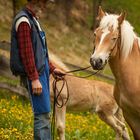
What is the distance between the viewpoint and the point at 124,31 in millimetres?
7875

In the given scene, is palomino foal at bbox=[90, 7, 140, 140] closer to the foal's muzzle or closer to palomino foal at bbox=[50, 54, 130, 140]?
the foal's muzzle

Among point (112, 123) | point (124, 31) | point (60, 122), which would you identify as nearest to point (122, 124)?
point (112, 123)

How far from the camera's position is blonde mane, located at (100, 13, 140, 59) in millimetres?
7723

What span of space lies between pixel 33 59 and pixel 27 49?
0.48 ft

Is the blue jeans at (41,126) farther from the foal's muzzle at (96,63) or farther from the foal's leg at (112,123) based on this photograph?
the foal's leg at (112,123)

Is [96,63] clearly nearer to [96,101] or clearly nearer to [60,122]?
[60,122]

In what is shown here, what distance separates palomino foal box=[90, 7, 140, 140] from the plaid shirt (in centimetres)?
87

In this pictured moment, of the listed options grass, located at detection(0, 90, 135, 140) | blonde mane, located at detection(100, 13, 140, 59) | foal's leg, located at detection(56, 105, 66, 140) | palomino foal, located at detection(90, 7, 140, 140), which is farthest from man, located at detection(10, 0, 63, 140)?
foal's leg, located at detection(56, 105, 66, 140)

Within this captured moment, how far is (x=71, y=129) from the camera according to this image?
11.5m

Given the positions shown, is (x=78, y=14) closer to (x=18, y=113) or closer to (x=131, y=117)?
(x=18, y=113)

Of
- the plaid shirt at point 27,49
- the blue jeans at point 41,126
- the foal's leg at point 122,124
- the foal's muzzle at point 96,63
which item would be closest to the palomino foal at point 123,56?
the foal's muzzle at point 96,63

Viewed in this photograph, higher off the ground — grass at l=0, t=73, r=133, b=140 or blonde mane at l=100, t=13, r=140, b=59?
blonde mane at l=100, t=13, r=140, b=59

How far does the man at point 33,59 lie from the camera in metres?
7.29

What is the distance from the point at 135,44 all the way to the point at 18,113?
3.69 metres
